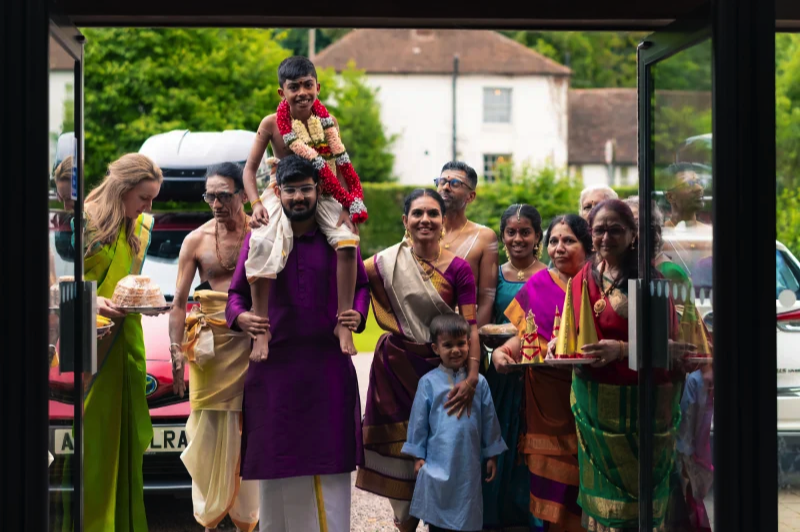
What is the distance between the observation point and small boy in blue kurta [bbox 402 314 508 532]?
511 centimetres

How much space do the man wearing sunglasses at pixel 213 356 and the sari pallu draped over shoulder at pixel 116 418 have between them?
25 cm

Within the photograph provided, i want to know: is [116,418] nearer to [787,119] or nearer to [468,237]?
[468,237]

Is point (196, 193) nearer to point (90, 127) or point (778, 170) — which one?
point (778, 170)

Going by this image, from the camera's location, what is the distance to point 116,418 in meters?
5.24

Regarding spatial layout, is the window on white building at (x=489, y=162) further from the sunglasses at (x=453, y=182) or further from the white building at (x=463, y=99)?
the sunglasses at (x=453, y=182)

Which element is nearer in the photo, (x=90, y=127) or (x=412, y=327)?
(x=412, y=327)

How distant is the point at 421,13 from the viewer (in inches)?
168

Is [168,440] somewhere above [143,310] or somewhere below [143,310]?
below

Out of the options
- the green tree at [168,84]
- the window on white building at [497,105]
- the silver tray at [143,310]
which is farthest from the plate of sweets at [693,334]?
the window on white building at [497,105]

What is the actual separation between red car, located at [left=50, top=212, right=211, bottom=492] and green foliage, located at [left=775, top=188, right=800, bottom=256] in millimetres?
2394

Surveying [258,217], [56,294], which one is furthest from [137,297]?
[56,294]

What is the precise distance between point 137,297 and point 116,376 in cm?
42

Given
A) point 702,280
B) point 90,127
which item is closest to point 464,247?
point 702,280

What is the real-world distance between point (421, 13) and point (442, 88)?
118 ft
